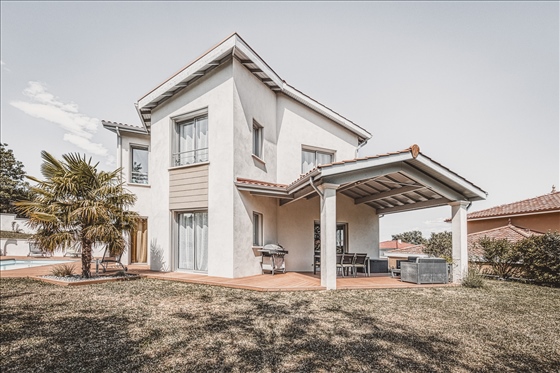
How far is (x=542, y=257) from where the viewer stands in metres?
12.6

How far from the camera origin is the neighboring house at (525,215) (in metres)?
17.3

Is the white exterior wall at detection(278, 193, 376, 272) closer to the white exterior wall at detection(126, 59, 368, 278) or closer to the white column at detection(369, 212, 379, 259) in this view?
the white exterior wall at detection(126, 59, 368, 278)

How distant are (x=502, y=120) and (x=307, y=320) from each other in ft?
56.3

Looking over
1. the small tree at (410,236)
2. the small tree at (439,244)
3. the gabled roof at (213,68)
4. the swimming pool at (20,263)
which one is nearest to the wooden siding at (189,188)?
the gabled roof at (213,68)

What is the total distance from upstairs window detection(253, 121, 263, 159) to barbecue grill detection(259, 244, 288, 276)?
13.6 ft

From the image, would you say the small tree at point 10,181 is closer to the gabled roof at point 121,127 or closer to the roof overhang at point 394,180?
the gabled roof at point 121,127

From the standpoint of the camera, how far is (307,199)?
1509 cm

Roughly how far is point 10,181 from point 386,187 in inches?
1884

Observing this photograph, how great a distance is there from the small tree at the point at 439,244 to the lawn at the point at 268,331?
30.1 ft

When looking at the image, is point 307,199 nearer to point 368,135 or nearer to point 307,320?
point 368,135

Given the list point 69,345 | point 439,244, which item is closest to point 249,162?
point 69,345

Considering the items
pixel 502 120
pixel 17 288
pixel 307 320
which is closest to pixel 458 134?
pixel 502 120

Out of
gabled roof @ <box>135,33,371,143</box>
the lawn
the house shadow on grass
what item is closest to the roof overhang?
the lawn

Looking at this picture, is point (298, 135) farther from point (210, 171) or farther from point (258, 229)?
point (210, 171)
